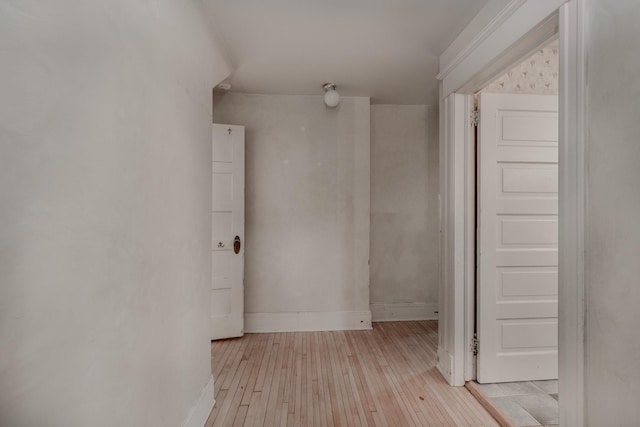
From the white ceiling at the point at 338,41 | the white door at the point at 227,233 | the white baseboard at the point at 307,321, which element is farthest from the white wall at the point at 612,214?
the white door at the point at 227,233

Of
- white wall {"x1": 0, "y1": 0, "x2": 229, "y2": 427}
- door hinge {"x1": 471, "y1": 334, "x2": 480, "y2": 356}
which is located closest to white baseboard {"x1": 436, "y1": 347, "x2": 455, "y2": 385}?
door hinge {"x1": 471, "y1": 334, "x2": 480, "y2": 356}

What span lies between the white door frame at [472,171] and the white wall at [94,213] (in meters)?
1.69

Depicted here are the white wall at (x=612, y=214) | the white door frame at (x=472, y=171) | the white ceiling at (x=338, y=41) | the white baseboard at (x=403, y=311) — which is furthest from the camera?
the white baseboard at (x=403, y=311)

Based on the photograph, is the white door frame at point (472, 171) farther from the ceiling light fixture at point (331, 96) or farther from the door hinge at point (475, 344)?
the ceiling light fixture at point (331, 96)

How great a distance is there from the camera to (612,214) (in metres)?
1.15

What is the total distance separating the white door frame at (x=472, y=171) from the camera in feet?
4.23

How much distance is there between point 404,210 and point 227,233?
206cm

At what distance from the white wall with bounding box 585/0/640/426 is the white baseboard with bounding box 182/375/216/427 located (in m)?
1.84

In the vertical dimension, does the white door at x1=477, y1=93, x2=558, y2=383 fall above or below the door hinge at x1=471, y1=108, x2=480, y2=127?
below

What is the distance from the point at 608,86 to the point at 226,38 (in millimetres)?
2173

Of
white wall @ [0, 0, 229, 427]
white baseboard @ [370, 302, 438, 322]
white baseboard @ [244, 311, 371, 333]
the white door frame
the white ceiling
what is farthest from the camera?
white baseboard @ [370, 302, 438, 322]

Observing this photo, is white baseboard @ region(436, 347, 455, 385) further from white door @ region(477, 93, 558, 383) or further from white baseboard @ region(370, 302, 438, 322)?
white baseboard @ region(370, 302, 438, 322)

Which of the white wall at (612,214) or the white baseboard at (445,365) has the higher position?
the white wall at (612,214)

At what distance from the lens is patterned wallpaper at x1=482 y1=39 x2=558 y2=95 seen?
244 centimetres
